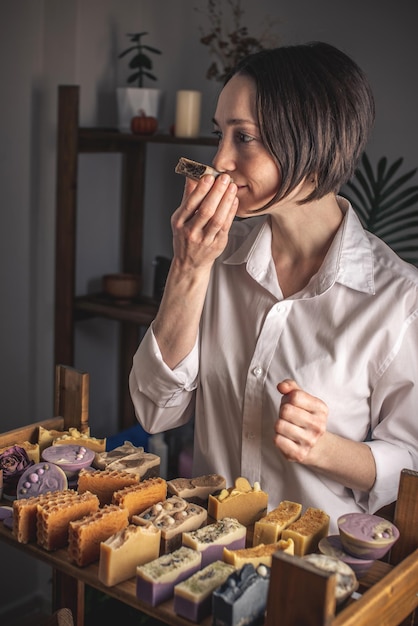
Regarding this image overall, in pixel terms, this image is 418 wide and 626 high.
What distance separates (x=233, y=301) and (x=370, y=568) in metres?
0.68

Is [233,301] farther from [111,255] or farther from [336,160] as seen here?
[111,255]

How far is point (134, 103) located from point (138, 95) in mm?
32

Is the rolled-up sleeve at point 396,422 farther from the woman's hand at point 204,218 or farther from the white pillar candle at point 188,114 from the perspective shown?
the white pillar candle at point 188,114

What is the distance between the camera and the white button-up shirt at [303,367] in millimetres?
1429

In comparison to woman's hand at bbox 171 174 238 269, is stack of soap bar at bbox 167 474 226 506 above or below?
below

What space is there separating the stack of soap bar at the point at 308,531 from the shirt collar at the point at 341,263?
47 cm

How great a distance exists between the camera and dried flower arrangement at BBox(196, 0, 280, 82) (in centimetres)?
255

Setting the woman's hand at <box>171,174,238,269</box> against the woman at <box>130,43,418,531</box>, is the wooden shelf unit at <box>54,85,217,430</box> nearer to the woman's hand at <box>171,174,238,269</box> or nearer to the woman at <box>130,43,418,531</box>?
the woman at <box>130,43,418,531</box>

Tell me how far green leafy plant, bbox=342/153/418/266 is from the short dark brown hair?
0.81 meters

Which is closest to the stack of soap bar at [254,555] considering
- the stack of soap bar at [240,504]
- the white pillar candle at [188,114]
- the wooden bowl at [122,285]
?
the stack of soap bar at [240,504]

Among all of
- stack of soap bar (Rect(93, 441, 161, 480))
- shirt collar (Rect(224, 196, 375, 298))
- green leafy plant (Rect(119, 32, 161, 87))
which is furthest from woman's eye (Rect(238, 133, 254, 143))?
green leafy plant (Rect(119, 32, 161, 87))

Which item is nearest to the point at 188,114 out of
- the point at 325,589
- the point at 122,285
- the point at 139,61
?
the point at 139,61

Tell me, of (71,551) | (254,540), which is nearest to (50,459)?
(71,551)

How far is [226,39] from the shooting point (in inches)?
106
